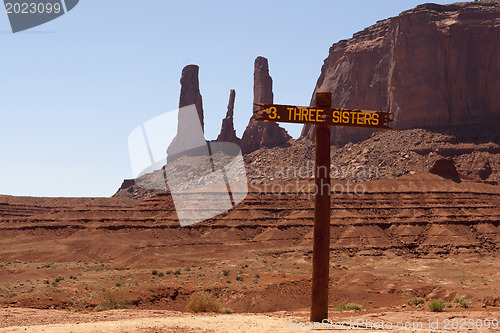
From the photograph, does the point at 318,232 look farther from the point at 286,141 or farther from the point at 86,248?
the point at 286,141

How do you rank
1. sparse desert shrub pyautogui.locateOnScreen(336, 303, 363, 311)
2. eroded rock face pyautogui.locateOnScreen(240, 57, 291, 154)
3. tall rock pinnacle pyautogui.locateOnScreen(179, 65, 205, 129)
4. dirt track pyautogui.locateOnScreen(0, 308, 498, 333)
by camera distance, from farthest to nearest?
tall rock pinnacle pyautogui.locateOnScreen(179, 65, 205, 129), eroded rock face pyautogui.locateOnScreen(240, 57, 291, 154), sparse desert shrub pyautogui.locateOnScreen(336, 303, 363, 311), dirt track pyautogui.locateOnScreen(0, 308, 498, 333)

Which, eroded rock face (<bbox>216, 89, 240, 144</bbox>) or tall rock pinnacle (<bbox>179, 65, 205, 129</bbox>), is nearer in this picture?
Result: eroded rock face (<bbox>216, 89, 240, 144</bbox>)

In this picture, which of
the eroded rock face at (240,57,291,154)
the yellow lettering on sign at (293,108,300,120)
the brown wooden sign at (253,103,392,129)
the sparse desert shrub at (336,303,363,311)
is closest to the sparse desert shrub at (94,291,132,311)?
the sparse desert shrub at (336,303,363,311)

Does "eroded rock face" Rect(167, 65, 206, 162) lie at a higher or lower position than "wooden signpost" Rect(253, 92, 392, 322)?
higher

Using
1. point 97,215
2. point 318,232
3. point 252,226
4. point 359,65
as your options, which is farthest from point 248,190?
point 318,232

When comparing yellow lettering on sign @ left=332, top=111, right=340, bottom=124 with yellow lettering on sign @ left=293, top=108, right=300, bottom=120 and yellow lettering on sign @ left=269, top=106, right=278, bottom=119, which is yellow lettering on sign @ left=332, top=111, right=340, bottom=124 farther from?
yellow lettering on sign @ left=269, top=106, right=278, bottom=119

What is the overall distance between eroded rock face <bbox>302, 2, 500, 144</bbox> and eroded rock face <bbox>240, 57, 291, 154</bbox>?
16426mm

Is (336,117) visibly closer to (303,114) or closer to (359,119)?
(359,119)

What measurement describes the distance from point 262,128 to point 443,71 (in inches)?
1845

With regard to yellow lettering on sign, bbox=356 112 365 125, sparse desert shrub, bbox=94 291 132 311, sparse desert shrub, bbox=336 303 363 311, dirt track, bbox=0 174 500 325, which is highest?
yellow lettering on sign, bbox=356 112 365 125

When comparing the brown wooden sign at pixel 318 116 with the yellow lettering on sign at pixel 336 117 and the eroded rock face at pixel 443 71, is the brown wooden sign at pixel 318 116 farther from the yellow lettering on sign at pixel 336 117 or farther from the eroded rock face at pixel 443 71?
the eroded rock face at pixel 443 71

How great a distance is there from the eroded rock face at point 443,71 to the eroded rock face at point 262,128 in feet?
53.9

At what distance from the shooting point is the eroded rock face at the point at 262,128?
145500mm

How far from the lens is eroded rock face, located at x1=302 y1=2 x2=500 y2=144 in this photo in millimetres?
121812
